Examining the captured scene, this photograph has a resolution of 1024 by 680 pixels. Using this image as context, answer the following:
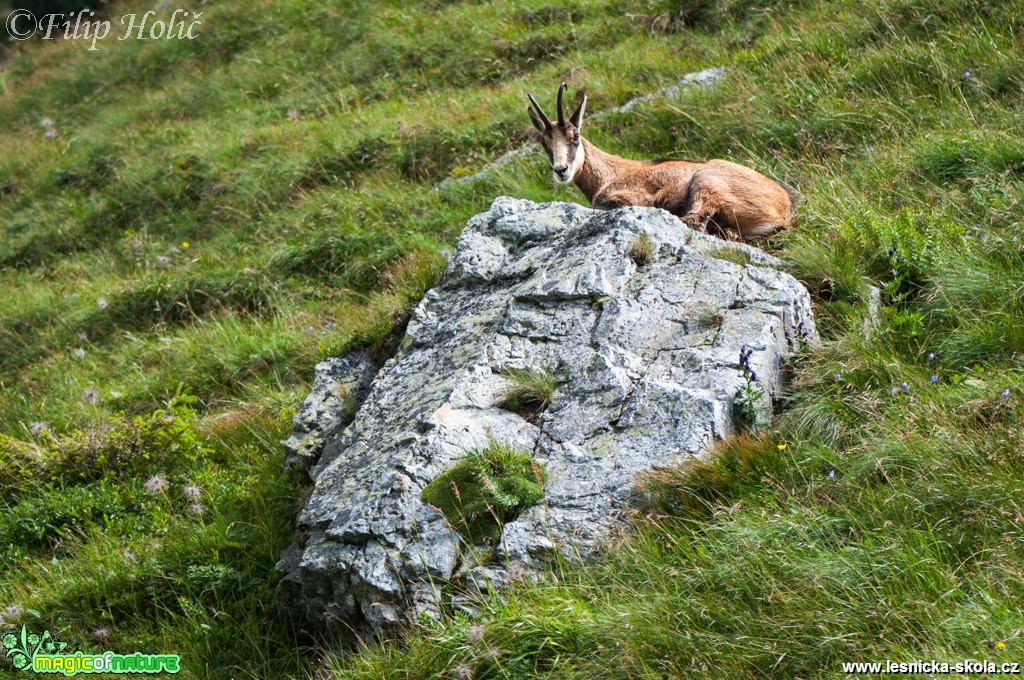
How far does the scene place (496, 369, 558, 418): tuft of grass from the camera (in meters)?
5.23

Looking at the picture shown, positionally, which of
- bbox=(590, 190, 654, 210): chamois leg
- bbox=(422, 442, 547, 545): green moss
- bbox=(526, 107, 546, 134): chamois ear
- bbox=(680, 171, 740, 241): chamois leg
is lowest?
bbox=(422, 442, 547, 545): green moss

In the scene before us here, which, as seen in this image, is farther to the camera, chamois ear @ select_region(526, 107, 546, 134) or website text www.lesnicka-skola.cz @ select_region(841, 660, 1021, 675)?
chamois ear @ select_region(526, 107, 546, 134)

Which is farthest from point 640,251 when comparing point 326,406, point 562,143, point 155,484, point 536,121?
point 155,484

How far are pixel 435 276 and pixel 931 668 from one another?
519cm

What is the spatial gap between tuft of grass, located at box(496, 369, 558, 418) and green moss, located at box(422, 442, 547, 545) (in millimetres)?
503

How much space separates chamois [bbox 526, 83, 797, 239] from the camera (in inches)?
280

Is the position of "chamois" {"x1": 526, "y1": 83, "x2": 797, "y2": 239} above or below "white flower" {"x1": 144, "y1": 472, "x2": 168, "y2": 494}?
above

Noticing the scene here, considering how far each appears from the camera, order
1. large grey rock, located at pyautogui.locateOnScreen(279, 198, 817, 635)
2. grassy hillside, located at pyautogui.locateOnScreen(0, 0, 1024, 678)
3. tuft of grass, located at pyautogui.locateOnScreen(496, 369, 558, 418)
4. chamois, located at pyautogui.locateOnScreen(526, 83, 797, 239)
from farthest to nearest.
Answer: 1. chamois, located at pyautogui.locateOnScreen(526, 83, 797, 239)
2. tuft of grass, located at pyautogui.locateOnScreen(496, 369, 558, 418)
3. large grey rock, located at pyautogui.locateOnScreen(279, 198, 817, 635)
4. grassy hillside, located at pyautogui.locateOnScreen(0, 0, 1024, 678)

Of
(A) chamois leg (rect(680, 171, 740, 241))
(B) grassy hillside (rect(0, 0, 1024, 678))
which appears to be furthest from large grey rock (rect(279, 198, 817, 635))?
(A) chamois leg (rect(680, 171, 740, 241))

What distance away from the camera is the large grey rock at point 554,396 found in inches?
174

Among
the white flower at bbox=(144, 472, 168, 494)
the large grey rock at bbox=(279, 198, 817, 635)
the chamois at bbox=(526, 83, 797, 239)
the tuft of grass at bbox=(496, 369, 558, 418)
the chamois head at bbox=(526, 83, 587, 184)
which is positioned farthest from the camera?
the chamois head at bbox=(526, 83, 587, 184)

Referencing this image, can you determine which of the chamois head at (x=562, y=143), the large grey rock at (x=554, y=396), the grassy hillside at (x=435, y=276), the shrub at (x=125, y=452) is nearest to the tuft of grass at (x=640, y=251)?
the large grey rock at (x=554, y=396)

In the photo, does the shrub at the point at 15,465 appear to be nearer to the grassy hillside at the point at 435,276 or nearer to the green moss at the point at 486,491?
the grassy hillside at the point at 435,276

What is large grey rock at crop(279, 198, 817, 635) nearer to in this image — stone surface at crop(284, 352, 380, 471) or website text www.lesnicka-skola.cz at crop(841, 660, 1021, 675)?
stone surface at crop(284, 352, 380, 471)
